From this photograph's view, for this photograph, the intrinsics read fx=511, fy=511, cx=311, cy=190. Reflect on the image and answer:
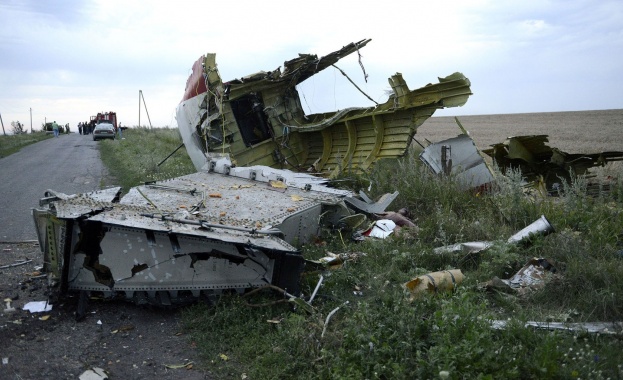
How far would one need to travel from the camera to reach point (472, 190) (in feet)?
23.5

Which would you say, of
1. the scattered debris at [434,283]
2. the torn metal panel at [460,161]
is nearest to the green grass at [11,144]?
the torn metal panel at [460,161]

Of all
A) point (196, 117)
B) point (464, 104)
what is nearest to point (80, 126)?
point (196, 117)

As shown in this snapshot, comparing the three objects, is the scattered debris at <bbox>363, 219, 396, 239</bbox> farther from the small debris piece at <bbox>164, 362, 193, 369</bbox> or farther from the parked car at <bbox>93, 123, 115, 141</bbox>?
the parked car at <bbox>93, 123, 115, 141</bbox>

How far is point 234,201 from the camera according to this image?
19.7ft

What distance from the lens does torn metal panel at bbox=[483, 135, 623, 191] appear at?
26.0 ft

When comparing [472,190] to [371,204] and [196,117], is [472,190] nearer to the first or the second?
[371,204]

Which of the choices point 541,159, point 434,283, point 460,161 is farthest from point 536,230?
point 541,159

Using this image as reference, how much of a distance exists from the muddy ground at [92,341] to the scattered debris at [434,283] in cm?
182

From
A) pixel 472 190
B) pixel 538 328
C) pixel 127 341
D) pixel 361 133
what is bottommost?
pixel 127 341

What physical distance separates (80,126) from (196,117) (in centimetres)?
4881

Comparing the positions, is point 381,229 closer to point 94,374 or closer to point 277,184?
point 277,184

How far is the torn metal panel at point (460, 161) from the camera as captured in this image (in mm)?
7391

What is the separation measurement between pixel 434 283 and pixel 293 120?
6778 millimetres

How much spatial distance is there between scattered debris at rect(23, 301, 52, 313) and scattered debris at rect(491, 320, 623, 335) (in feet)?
12.3
